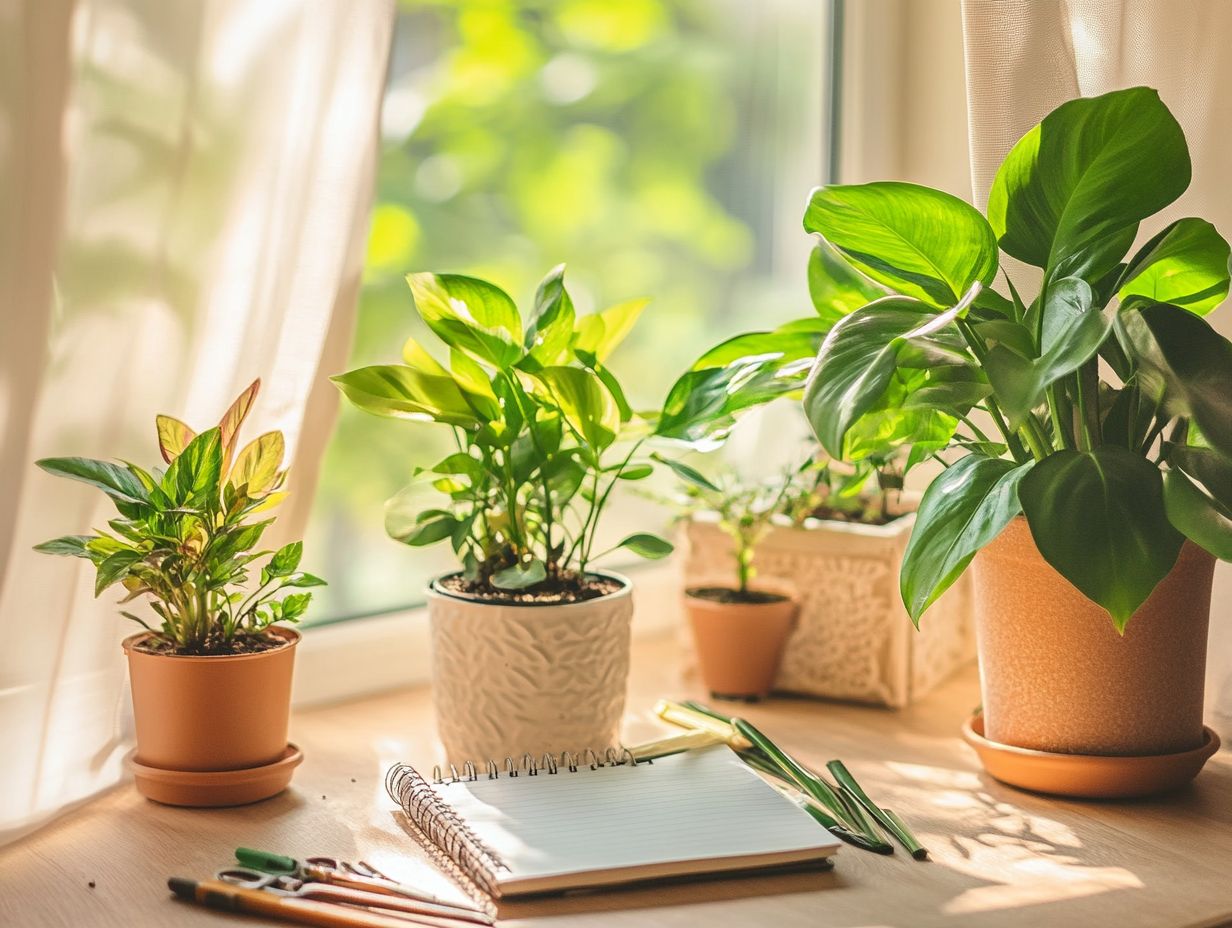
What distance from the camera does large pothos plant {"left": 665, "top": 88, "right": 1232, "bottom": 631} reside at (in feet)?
3.01

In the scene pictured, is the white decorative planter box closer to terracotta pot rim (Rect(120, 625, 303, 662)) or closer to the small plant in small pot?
the small plant in small pot

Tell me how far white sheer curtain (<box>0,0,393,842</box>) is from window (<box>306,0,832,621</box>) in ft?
0.43

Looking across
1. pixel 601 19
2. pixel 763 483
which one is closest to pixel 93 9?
pixel 601 19

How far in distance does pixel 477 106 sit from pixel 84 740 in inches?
31.2

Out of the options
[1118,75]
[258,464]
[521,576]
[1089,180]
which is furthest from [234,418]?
[1118,75]

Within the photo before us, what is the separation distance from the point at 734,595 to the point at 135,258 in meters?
0.70

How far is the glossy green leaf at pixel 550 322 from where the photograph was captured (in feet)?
3.63

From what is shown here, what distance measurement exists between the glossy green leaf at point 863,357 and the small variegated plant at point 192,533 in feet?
1.44

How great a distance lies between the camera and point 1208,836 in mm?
1043

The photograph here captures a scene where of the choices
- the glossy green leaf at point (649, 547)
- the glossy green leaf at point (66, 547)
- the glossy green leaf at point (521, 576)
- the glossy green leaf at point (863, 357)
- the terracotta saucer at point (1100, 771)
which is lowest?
the terracotta saucer at point (1100, 771)

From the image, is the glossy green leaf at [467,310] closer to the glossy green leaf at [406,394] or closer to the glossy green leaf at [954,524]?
the glossy green leaf at [406,394]

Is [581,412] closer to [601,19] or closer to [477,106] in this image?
[477,106]

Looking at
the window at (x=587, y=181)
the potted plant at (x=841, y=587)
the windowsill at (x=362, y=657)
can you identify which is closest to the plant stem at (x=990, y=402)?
the potted plant at (x=841, y=587)


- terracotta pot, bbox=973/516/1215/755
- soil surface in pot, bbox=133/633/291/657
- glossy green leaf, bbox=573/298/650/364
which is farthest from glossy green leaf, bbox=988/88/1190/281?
soil surface in pot, bbox=133/633/291/657
